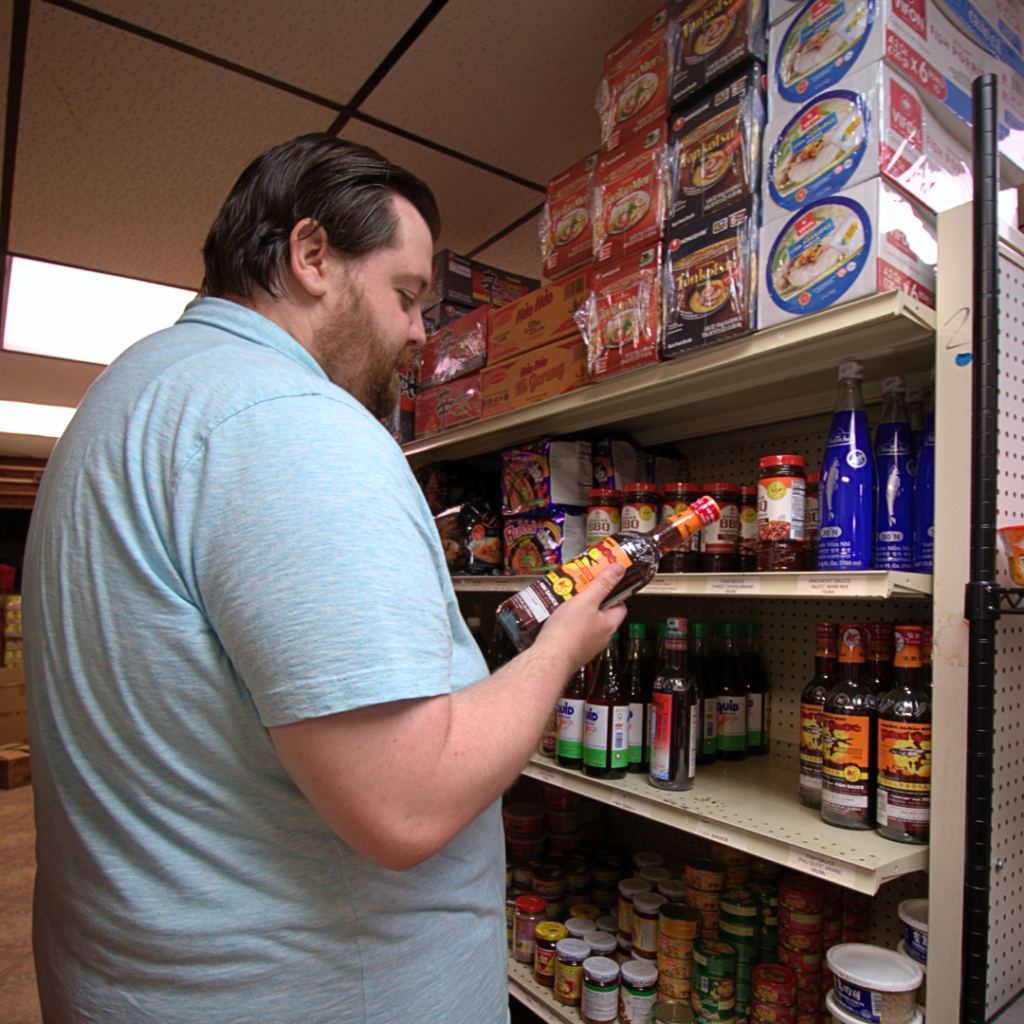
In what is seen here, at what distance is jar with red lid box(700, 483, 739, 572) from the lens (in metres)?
1.60

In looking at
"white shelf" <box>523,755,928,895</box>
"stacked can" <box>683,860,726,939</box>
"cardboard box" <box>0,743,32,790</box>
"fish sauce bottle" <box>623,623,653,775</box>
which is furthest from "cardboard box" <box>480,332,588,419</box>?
"cardboard box" <box>0,743,32,790</box>

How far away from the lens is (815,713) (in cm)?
139

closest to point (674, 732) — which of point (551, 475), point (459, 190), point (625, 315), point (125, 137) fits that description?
point (551, 475)

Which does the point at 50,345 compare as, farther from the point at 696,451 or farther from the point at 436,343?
the point at 696,451

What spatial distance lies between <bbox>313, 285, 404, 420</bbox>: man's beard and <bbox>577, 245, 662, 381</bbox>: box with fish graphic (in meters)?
0.67

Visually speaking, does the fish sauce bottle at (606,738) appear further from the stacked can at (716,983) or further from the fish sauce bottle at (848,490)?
the fish sauce bottle at (848,490)

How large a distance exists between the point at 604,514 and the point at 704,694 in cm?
55

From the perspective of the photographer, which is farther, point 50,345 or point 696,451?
point 50,345

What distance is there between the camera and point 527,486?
210 cm

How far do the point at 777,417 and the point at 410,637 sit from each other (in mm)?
1542

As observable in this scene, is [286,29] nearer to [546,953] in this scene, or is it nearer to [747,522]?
[747,522]

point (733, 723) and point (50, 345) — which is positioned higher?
point (50, 345)

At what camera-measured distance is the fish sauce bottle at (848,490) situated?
126 centimetres

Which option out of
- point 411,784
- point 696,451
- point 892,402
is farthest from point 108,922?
point 696,451
